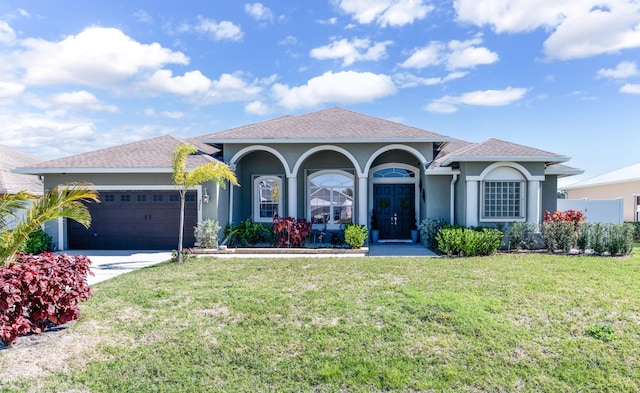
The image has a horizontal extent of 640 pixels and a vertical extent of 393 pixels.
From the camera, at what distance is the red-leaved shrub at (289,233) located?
1282cm

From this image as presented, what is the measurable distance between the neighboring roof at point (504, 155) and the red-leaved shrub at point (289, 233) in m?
5.62

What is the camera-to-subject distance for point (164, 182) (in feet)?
42.3

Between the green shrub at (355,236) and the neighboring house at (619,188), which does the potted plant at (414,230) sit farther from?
the neighboring house at (619,188)

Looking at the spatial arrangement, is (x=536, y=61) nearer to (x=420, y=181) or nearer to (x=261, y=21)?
(x=420, y=181)

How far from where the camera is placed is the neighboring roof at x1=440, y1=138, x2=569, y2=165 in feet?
40.7

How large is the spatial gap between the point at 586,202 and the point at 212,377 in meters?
15.5

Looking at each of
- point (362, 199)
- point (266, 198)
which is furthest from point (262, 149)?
point (362, 199)

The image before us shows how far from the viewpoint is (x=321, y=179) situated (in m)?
15.6

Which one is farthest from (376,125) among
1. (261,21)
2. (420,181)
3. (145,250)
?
(145,250)

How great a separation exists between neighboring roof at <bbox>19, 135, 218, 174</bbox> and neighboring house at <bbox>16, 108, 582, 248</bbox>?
37 mm

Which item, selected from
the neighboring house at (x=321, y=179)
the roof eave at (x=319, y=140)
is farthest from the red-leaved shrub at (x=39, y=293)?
the roof eave at (x=319, y=140)

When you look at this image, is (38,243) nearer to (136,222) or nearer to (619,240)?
(136,222)

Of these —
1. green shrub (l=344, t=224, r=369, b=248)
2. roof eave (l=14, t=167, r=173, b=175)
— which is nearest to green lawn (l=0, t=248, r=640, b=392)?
green shrub (l=344, t=224, r=369, b=248)

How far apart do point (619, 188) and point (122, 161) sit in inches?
1004
